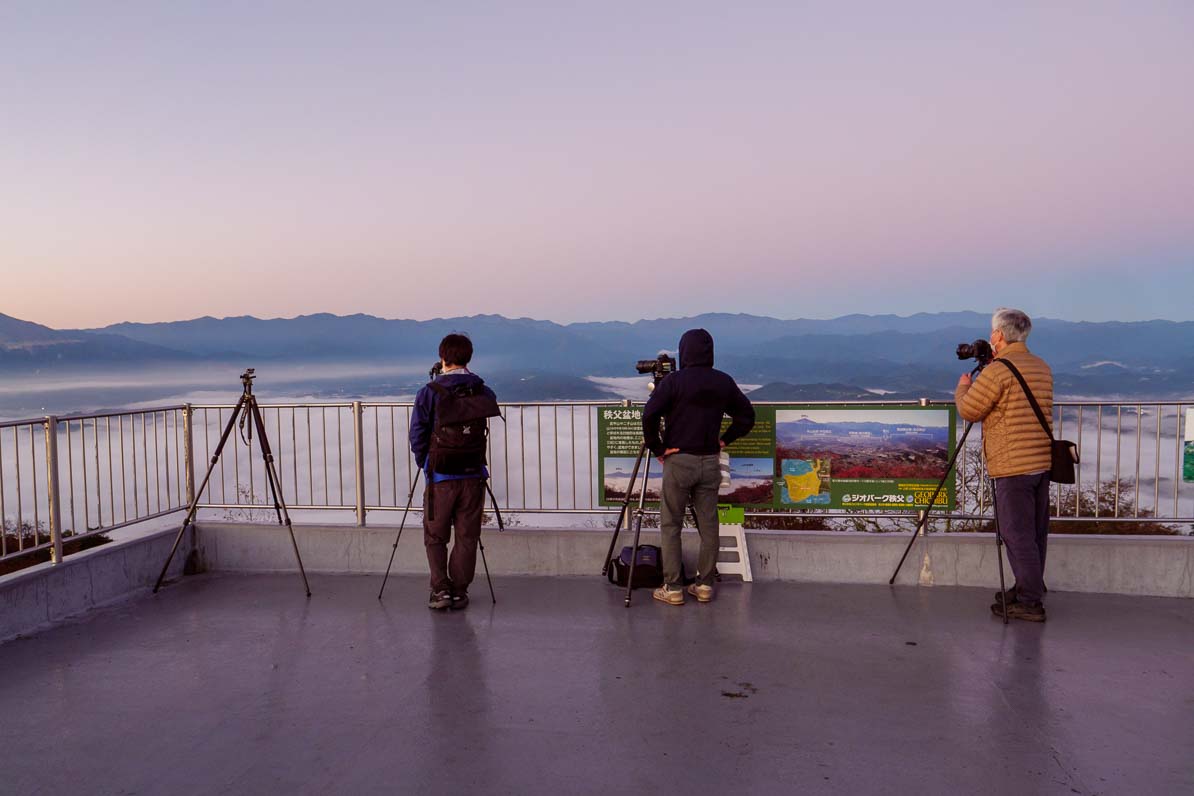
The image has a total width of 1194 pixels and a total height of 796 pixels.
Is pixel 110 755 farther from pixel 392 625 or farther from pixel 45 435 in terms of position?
pixel 45 435

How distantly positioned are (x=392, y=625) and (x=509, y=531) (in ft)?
5.51

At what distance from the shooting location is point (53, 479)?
596 cm

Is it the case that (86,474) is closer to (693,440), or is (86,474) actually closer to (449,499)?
(449,499)

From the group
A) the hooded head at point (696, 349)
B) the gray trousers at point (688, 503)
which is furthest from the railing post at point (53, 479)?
the hooded head at point (696, 349)

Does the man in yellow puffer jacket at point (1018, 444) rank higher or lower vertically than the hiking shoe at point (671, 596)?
higher

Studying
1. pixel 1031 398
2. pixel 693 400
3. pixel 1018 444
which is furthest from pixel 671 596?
pixel 1031 398

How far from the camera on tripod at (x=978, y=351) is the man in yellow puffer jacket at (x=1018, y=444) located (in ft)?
0.44

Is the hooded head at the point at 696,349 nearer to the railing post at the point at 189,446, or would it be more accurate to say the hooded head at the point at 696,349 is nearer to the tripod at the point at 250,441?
the tripod at the point at 250,441

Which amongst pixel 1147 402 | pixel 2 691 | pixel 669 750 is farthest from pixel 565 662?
pixel 1147 402

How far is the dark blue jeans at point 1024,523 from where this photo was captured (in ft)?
17.4

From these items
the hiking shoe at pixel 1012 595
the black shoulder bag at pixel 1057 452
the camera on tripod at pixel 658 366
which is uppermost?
the camera on tripod at pixel 658 366

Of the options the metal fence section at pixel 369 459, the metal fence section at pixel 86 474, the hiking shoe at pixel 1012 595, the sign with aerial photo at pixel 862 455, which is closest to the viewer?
the hiking shoe at pixel 1012 595

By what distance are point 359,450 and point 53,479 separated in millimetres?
2302

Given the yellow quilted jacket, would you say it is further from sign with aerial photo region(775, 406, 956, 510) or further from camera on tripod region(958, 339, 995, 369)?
sign with aerial photo region(775, 406, 956, 510)
